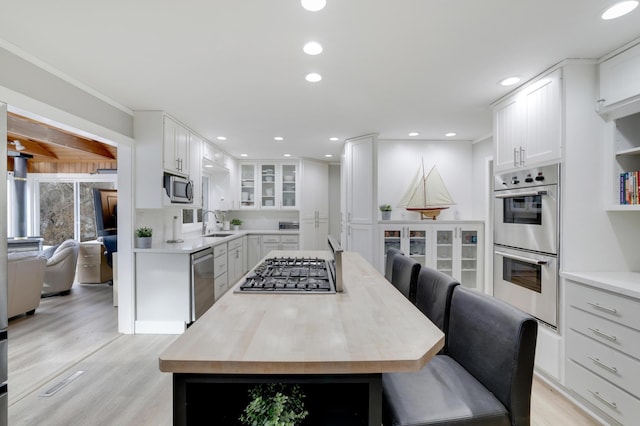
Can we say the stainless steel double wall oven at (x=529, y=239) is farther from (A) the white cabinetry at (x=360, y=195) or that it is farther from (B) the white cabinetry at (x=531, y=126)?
(A) the white cabinetry at (x=360, y=195)

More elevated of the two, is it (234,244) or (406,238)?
(406,238)

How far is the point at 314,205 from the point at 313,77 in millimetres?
4052

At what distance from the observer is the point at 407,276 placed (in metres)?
2.14

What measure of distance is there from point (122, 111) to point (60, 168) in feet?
13.8

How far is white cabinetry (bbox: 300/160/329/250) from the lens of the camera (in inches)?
248

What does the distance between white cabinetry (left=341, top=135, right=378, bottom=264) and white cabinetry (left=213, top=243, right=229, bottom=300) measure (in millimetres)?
1863

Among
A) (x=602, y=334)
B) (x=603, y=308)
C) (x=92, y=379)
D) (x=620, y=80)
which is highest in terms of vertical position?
(x=620, y=80)

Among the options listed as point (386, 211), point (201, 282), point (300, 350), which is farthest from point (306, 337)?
point (386, 211)

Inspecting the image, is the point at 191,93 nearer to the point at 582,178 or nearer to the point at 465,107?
the point at 465,107

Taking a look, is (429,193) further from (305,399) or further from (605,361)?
(305,399)

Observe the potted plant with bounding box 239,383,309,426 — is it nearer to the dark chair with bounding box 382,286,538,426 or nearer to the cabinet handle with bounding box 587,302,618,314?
the dark chair with bounding box 382,286,538,426

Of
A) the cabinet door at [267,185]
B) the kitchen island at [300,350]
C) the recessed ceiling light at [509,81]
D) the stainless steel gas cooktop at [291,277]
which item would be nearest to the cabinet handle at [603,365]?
the kitchen island at [300,350]

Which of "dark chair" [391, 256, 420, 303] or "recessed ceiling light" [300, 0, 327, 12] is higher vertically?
"recessed ceiling light" [300, 0, 327, 12]

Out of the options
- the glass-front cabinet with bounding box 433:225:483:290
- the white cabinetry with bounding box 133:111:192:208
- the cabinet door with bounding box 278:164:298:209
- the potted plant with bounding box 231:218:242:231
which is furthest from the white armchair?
the glass-front cabinet with bounding box 433:225:483:290
